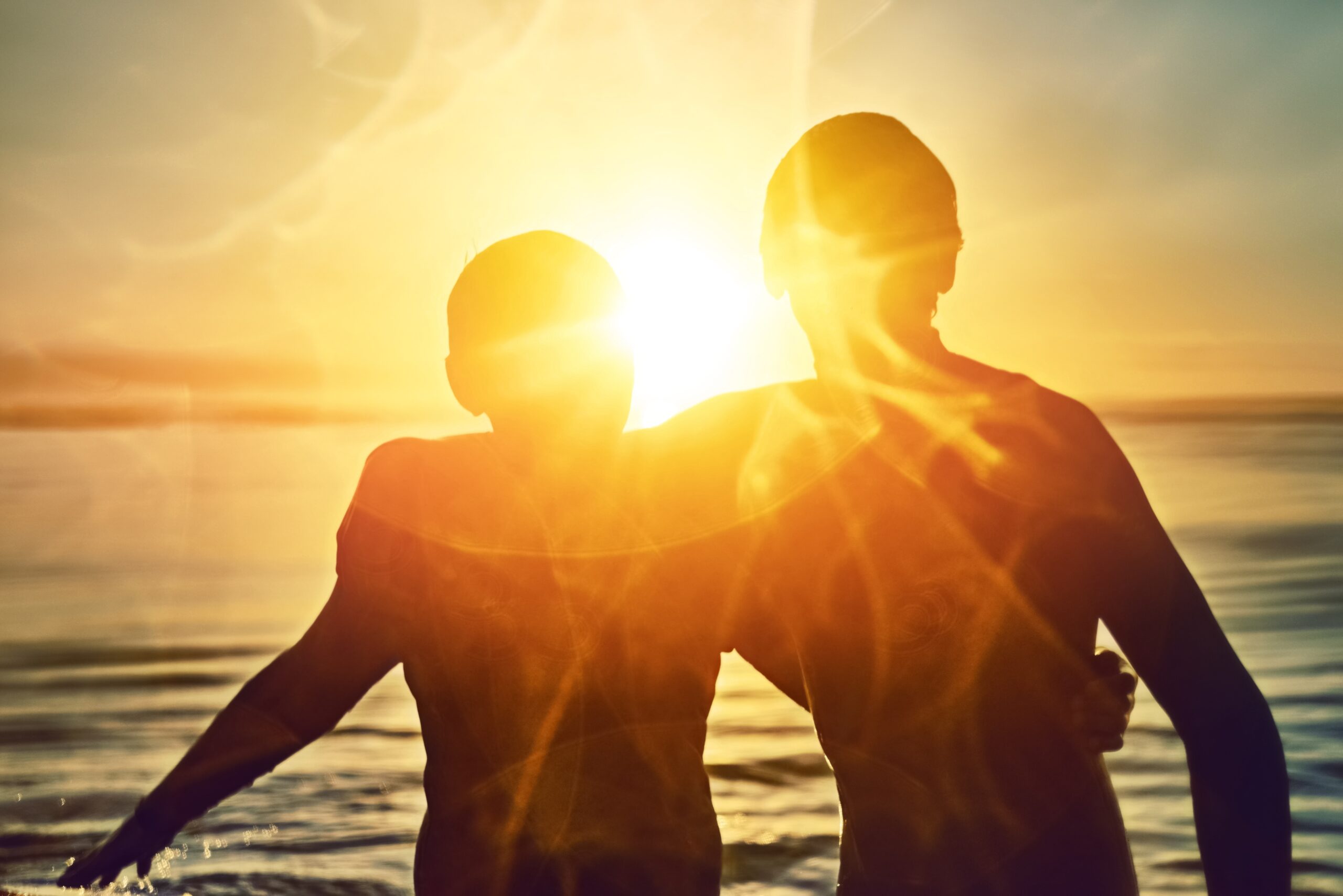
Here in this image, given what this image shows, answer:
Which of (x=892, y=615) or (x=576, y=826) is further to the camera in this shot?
(x=576, y=826)

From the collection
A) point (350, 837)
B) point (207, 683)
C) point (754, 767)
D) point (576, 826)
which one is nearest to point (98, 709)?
point (207, 683)

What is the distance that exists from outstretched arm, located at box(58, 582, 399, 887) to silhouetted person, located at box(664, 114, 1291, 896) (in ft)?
2.39

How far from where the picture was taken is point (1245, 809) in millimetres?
1679

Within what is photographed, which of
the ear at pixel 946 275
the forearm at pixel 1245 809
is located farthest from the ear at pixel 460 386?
the forearm at pixel 1245 809

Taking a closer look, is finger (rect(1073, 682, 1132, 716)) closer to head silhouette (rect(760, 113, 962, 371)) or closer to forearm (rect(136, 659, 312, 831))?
head silhouette (rect(760, 113, 962, 371))

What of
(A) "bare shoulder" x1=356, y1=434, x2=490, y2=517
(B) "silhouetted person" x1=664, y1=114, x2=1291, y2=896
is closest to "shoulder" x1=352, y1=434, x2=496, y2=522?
(A) "bare shoulder" x1=356, y1=434, x2=490, y2=517

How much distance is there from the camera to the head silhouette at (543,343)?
2205mm

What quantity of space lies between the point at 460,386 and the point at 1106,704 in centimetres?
120

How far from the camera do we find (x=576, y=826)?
85.1 inches

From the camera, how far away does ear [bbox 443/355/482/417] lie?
2.25m

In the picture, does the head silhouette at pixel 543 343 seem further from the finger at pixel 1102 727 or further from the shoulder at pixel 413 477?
the finger at pixel 1102 727

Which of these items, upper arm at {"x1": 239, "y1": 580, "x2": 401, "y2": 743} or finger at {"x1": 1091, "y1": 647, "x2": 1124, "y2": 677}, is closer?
finger at {"x1": 1091, "y1": 647, "x2": 1124, "y2": 677}

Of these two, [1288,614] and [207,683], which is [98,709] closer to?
[207,683]

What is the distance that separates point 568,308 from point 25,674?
10238 mm
